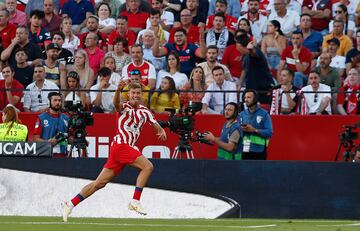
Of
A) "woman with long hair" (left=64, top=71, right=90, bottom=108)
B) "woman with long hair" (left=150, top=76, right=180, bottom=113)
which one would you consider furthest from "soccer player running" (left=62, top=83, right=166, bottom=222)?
"woman with long hair" (left=64, top=71, right=90, bottom=108)

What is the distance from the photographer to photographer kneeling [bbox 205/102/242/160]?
60.0ft

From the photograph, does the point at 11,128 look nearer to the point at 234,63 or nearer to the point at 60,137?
the point at 60,137

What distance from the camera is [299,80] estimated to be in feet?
65.8

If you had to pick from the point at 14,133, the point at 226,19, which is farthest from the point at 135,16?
the point at 14,133

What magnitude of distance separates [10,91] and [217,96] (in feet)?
11.9

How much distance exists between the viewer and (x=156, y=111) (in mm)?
19172

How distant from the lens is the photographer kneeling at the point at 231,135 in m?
18.3

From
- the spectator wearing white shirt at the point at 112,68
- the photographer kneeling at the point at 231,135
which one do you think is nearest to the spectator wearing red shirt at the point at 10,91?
the spectator wearing white shirt at the point at 112,68

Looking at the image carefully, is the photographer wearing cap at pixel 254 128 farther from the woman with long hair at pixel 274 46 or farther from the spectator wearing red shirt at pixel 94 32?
the spectator wearing red shirt at pixel 94 32

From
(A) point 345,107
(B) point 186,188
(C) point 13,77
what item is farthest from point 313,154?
(C) point 13,77

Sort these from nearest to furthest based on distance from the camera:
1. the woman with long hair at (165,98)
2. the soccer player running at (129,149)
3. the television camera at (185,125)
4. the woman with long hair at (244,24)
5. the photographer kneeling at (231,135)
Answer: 1. the soccer player running at (129,149)
2. the television camera at (185,125)
3. the photographer kneeling at (231,135)
4. the woman with long hair at (165,98)
5. the woman with long hair at (244,24)

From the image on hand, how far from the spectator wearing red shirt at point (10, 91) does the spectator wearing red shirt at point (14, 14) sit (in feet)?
9.72

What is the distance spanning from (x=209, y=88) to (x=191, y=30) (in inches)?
99.5

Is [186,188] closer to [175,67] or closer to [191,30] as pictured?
[175,67]
